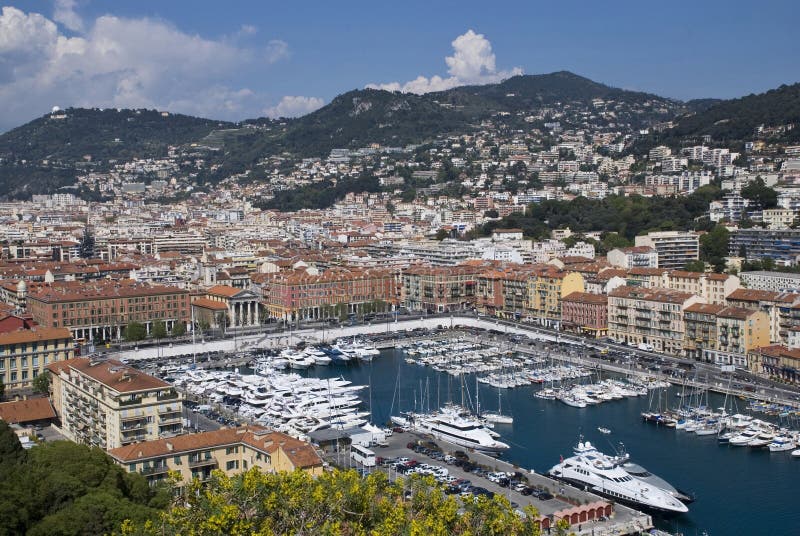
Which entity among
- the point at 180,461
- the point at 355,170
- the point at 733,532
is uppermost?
the point at 355,170

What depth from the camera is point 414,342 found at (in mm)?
38844

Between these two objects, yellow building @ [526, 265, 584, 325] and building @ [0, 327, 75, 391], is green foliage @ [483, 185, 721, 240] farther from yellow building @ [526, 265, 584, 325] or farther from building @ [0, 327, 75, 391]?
building @ [0, 327, 75, 391]

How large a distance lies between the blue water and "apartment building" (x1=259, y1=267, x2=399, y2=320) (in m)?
12.2

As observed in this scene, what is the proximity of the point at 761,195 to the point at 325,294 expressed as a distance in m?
26.6

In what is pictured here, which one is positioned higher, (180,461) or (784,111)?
(784,111)

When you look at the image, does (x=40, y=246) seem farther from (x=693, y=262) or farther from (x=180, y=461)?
(x=180, y=461)

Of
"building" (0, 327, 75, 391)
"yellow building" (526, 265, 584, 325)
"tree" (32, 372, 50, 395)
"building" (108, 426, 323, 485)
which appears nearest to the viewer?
"building" (108, 426, 323, 485)

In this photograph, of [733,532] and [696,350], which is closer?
[733,532]

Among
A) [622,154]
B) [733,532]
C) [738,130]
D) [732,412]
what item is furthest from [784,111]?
[733,532]

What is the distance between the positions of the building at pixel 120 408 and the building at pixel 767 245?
33.6 metres

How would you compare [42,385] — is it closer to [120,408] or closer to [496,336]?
[120,408]

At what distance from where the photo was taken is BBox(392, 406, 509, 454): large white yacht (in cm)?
2343

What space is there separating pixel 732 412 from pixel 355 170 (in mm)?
88688

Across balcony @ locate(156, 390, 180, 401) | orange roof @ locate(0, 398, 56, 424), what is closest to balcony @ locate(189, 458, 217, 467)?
balcony @ locate(156, 390, 180, 401)
